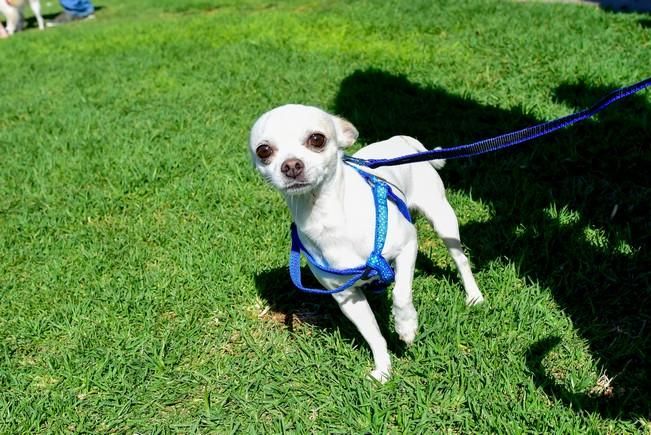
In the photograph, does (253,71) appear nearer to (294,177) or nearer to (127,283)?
(127,283)

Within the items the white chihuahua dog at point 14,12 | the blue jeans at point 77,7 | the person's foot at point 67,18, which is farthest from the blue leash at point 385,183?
the blue jeans at point 77,7

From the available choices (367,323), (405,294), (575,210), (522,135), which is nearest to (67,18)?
(575,210)

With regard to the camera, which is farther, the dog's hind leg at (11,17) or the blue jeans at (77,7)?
the blue jeans at (77,7)

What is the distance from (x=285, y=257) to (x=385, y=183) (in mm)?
1320

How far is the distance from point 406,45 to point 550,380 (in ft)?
18.3

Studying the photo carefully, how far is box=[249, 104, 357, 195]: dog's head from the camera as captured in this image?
221 cm

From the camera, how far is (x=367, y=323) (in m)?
2.54

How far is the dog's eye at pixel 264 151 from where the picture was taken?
7.61 ft

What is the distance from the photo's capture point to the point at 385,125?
5.23 meters

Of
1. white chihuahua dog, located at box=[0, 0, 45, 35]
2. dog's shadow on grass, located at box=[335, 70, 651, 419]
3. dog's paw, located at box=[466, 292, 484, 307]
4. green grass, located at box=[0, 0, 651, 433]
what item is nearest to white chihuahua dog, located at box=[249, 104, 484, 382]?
green grass, located at box=[0, 0, 651, 433]

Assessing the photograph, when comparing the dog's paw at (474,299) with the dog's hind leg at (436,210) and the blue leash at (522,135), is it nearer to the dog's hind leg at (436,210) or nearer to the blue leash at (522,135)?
the dog's hind leg at (436,210)

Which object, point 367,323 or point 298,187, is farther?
point 367,323

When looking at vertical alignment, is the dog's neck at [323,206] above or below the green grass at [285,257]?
above

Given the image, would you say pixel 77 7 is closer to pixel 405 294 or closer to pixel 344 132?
pixel 344 132
